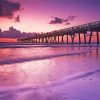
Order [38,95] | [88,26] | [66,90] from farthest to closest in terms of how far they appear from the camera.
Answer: [88,26], [66,90], [38,95]

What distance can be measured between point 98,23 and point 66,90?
30.8m

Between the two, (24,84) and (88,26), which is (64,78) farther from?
(88,26)

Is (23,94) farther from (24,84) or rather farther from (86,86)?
(86,86)

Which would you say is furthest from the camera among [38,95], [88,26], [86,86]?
[88,26]

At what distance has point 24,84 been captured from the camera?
16.3 ft

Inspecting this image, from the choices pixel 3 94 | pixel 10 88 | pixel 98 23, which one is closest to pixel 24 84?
pixel 10 88

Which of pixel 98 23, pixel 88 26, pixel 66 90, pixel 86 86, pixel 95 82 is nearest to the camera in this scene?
pixel 66 90

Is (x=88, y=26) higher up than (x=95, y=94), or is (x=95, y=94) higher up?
(x=88, y=26)

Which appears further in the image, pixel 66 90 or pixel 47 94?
pixel 66 90

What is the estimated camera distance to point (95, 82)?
17.4ft

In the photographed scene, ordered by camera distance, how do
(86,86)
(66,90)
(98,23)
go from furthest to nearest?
(98,23)
(86,86)
(66,90)

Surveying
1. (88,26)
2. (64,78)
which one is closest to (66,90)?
(64,78)

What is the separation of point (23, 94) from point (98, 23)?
31.4 meters

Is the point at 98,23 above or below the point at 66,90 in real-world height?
above
